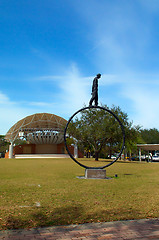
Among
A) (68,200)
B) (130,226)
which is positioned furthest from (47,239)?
(68,200)

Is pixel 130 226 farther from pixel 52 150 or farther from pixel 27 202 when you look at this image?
pixel 52 150

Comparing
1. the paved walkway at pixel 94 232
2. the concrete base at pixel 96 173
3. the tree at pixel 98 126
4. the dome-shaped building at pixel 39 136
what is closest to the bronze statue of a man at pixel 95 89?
the concrete base at pixel 96 173

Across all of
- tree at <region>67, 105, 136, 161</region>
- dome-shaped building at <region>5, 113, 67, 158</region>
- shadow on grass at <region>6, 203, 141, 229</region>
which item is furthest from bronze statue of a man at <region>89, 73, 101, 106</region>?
dome-shaped building at <region>5, 113, 67, 158</region>

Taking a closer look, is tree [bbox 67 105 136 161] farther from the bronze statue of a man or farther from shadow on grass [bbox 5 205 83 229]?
shadow on grass [bbox 5 205 83 229]

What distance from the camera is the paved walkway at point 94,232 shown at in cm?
363

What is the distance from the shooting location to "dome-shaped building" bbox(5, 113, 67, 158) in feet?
201

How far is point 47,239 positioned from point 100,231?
1.05 metres

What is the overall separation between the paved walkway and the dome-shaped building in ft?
182

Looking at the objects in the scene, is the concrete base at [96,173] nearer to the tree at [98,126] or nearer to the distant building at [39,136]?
the tree at [98,126]

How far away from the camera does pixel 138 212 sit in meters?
5.21

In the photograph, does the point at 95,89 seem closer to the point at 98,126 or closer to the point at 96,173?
the point at 96,173

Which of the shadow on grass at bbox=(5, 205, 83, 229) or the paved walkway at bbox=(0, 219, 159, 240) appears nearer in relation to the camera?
the paved walkway at bbox=(0, 219, 159, 240)

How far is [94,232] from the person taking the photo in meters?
3.88

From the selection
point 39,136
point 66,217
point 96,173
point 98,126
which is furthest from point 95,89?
point 39,136
